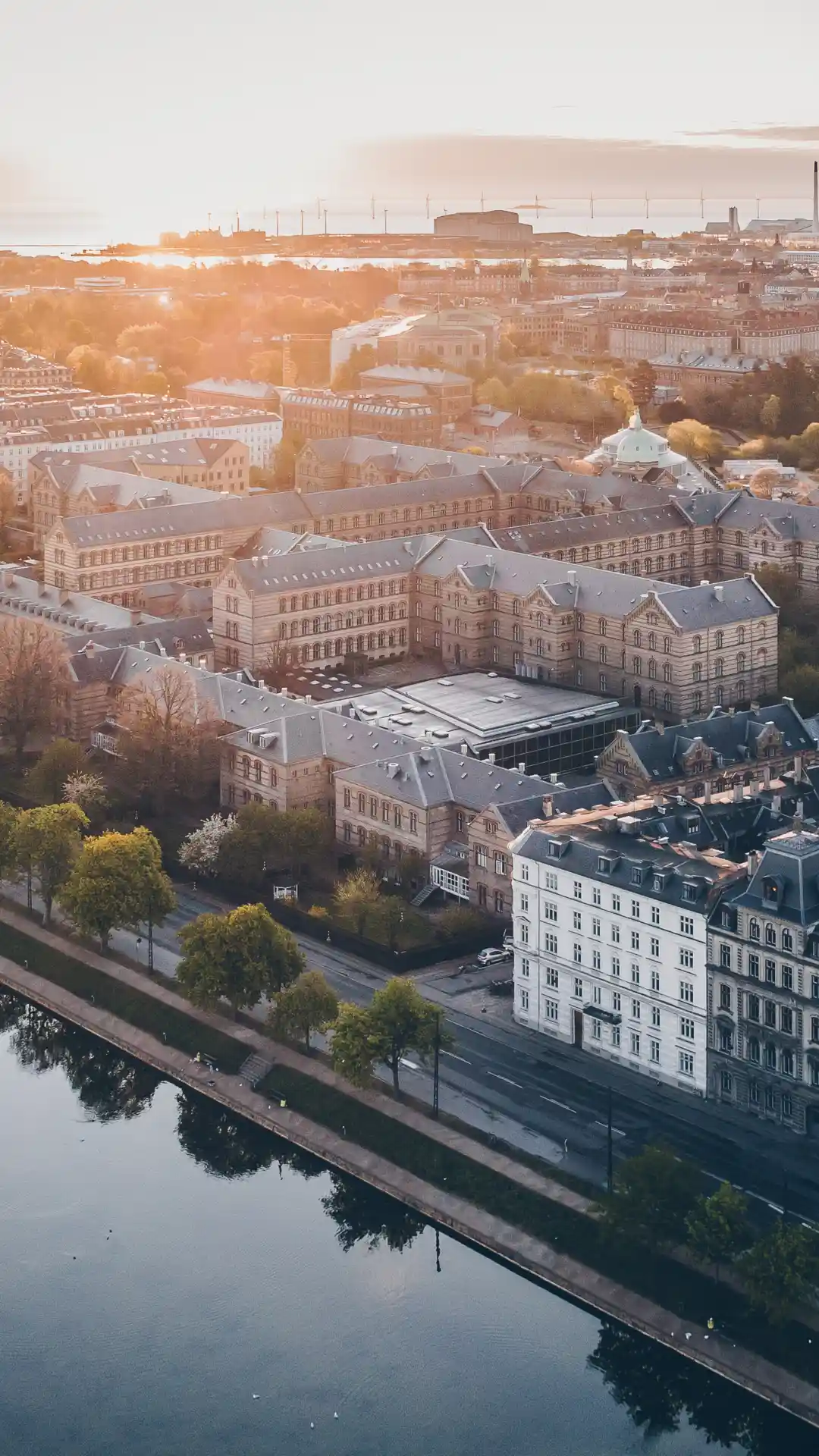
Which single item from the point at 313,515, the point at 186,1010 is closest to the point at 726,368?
the point at 313,515

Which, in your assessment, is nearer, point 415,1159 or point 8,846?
point 415,1159

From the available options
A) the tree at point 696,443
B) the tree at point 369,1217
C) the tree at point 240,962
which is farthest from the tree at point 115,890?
the tree at point 696,443

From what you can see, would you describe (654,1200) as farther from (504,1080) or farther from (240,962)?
(240,962)

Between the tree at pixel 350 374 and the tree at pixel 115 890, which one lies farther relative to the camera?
the tree at pixel 350 374

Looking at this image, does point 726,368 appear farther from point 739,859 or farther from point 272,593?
point 739,859

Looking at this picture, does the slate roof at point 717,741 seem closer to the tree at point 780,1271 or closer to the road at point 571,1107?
the road at point 571,1107

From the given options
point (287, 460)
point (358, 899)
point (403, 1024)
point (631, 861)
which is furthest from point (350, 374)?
point (403, 1024)
